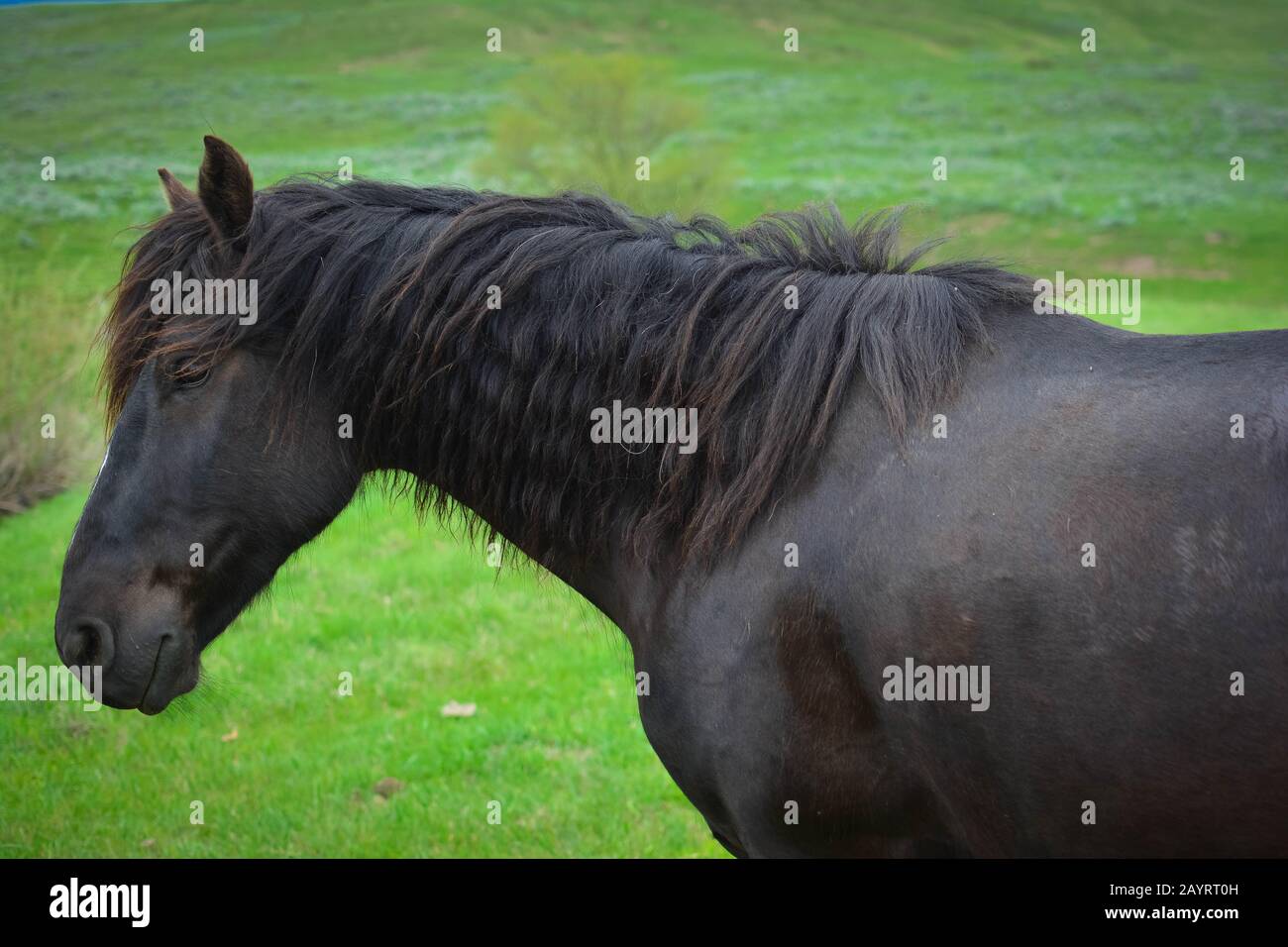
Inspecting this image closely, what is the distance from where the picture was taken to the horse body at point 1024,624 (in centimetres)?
213

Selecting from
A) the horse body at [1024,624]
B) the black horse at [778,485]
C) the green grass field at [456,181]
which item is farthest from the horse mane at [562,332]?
the green grass field at [456,181]

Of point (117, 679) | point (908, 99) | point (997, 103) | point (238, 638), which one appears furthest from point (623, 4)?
point (117, 679)

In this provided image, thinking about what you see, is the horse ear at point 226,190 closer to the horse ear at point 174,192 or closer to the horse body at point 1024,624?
the horse ear at point 174,192

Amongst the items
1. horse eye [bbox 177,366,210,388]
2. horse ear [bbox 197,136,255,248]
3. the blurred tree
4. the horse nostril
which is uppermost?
the blurred tree

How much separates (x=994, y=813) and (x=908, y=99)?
54.1 meters

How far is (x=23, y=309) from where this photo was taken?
33.6ft

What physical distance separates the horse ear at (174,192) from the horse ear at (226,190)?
0.46 ft

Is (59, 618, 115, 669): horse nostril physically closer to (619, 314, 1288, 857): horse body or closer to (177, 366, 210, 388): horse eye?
(177, 366, 210, 388): horse eye

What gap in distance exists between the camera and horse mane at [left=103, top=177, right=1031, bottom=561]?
2699 mm

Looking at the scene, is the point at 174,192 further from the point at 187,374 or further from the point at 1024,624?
the point at 1024,624

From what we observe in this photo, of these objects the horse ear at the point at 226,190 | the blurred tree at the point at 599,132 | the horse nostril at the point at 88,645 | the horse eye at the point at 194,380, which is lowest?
the horse nostril at the point at 88,645

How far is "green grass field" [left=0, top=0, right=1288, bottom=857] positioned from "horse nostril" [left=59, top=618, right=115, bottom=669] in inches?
33.9

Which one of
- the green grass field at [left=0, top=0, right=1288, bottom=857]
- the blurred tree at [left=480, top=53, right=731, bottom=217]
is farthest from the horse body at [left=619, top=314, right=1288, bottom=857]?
the blurred tree at [left=480, top=53, right=731, bottom=217]

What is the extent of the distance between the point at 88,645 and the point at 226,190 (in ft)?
4.60
